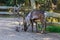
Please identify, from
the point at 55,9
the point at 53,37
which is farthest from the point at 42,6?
the point at 53,37

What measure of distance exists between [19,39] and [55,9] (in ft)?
25.0

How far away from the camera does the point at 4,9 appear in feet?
56.2

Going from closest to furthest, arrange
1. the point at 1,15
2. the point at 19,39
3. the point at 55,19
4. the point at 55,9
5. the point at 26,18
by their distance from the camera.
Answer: the point at 19,39
the point at 26,18
the point at 55,19
the point at 55,9
the point at 1,15

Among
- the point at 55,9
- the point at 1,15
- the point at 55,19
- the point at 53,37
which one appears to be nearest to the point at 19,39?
the point at 53,37

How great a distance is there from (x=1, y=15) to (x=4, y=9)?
3.01 ft

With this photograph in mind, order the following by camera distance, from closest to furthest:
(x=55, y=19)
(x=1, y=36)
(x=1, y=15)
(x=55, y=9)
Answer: (x=1, y=36)
(x=55, y=19)
(x=55, y=9)
(x=1, y=15)

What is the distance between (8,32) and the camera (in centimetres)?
943

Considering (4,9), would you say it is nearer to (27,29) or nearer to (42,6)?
(42,6)

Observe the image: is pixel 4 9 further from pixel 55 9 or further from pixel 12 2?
pixel 55 9

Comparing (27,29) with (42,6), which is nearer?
(27,29)

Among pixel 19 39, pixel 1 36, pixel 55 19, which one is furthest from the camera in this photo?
pixel 55 19

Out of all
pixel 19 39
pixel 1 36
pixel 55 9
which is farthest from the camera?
pixel 55 9

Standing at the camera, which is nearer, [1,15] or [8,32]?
[8,32]

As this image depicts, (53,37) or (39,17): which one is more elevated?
(39,17)
